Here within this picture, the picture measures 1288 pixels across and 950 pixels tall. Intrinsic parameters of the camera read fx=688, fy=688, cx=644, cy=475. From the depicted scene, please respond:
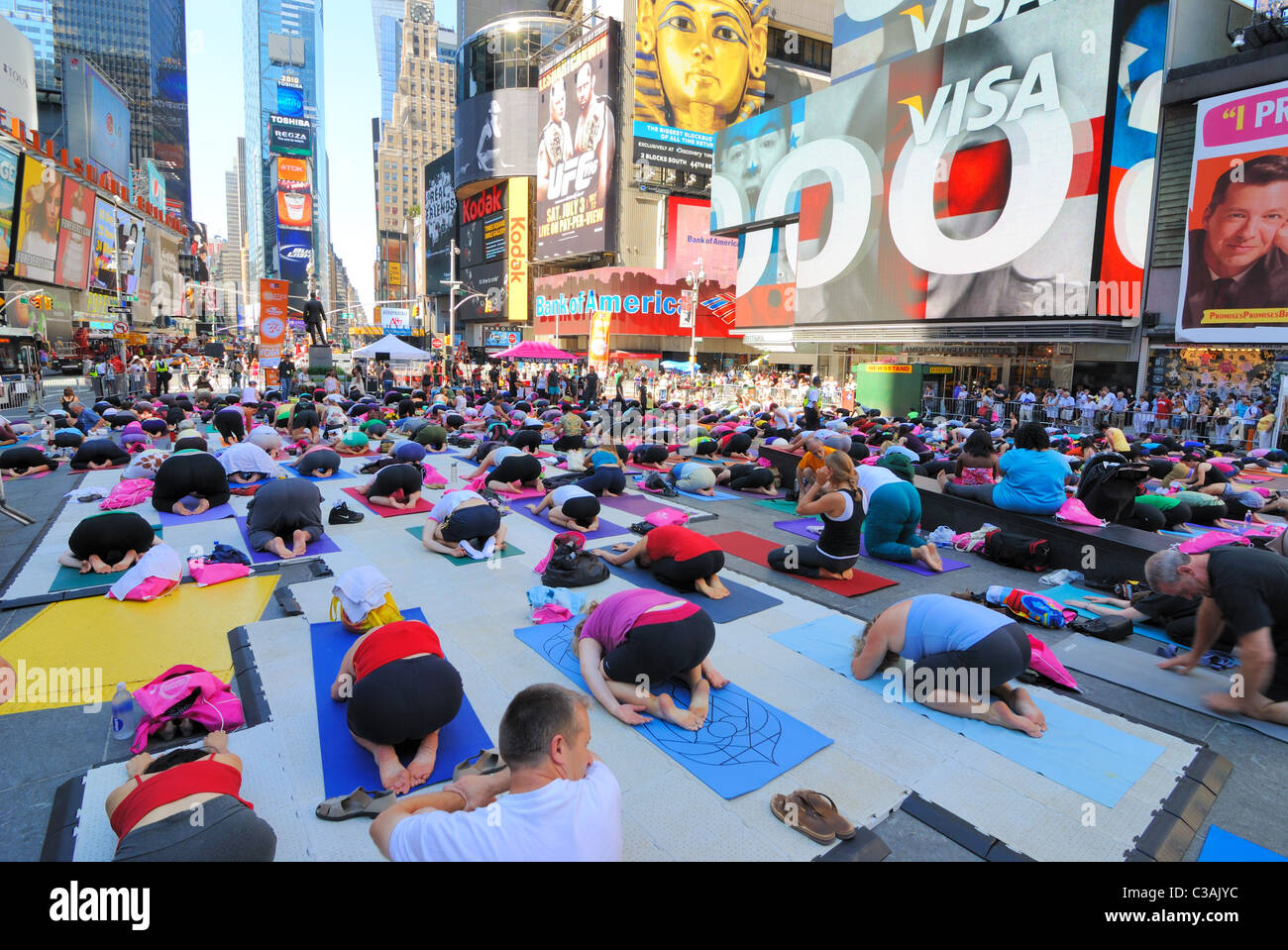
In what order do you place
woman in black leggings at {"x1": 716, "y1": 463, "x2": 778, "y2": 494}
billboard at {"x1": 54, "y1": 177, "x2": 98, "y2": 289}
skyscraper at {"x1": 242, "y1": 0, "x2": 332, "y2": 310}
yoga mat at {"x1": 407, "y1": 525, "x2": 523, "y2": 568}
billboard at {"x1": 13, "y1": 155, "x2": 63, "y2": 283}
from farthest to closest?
skyscraper at {"x1": 242, "y1": 0, "x2": 332, "y2": 310}
billboard at {"x1": 54, "y1": 177, "x2": 98, "y2": 289}
billboard at {"x1": 13, "y1": 155, "x2": 63, "y2": 283}
woman in black leggings at {"x1": 716, "y1": 463, "x2": 778, "y2": 494}
yoga mat at {"x1": 407, "y1": 525, "x2": 523, "y2": 568}

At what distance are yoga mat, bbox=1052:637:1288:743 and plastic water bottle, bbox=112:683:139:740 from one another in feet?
21.9

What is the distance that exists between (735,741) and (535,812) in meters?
2.21

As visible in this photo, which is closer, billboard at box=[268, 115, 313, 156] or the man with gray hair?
the man with gray hair

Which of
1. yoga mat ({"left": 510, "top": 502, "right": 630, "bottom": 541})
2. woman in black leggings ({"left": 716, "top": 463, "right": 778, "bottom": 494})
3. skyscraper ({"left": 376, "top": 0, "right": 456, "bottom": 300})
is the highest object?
skyscraper ({"left": 376, "top": 0, "right": 456, "bottom": 300})

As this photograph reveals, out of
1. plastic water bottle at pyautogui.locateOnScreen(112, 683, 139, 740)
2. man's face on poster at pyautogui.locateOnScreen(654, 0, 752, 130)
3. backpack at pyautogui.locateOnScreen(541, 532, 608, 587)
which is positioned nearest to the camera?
plastic water bottle at pyautogui.locateOnScreen(112, 683, 139, 740)

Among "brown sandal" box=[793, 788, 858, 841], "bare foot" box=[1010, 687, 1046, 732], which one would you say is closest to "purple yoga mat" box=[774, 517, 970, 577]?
"bare foot" box=[1010, 687, 1046, 732]

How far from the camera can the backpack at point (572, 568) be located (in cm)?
691

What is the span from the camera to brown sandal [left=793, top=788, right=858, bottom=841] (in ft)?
11.0

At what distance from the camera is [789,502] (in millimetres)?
11508

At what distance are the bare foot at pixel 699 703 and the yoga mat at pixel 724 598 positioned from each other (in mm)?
1581

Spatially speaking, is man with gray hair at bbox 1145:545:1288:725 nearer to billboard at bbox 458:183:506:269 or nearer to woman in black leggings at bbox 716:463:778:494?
woman in black leggings at bbox 716:463:778:494

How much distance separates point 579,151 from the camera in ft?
170
